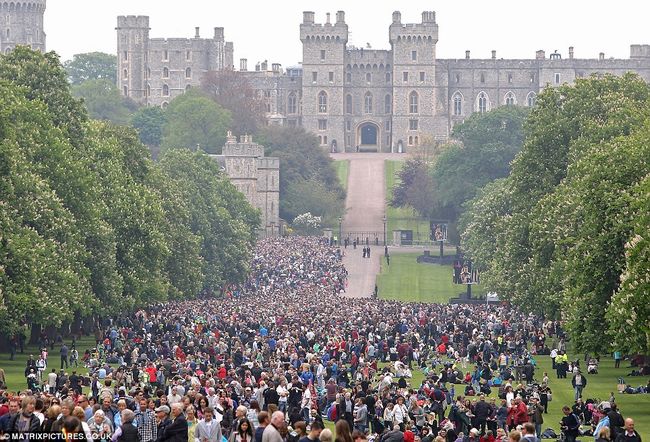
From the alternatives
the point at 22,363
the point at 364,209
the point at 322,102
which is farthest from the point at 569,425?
the point at 322,102

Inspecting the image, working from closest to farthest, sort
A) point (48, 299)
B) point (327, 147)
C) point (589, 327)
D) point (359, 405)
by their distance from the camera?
point (359, 405), point (589, 327), point (48, 299), point (327, 147)

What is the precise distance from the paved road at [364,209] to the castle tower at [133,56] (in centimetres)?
3000

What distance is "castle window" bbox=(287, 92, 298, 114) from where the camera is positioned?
600 feet

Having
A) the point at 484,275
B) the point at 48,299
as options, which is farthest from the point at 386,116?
the point at 48,299

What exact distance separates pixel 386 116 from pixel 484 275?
10233cm

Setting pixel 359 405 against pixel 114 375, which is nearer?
pixel 359 405

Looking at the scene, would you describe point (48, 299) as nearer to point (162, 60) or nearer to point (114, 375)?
point (114, 375)

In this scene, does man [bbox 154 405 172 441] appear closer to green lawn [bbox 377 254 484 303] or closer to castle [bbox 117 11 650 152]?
green lawn [bbox 377 254 484 303]

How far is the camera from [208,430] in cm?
2667

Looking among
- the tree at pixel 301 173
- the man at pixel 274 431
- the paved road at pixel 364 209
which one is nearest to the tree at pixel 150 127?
the paved road at pixel 364 209

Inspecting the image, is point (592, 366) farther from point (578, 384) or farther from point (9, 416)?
point (9, 416)

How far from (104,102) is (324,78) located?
21.3 metres

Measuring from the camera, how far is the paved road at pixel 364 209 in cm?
9950

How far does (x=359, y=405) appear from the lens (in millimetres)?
35219
